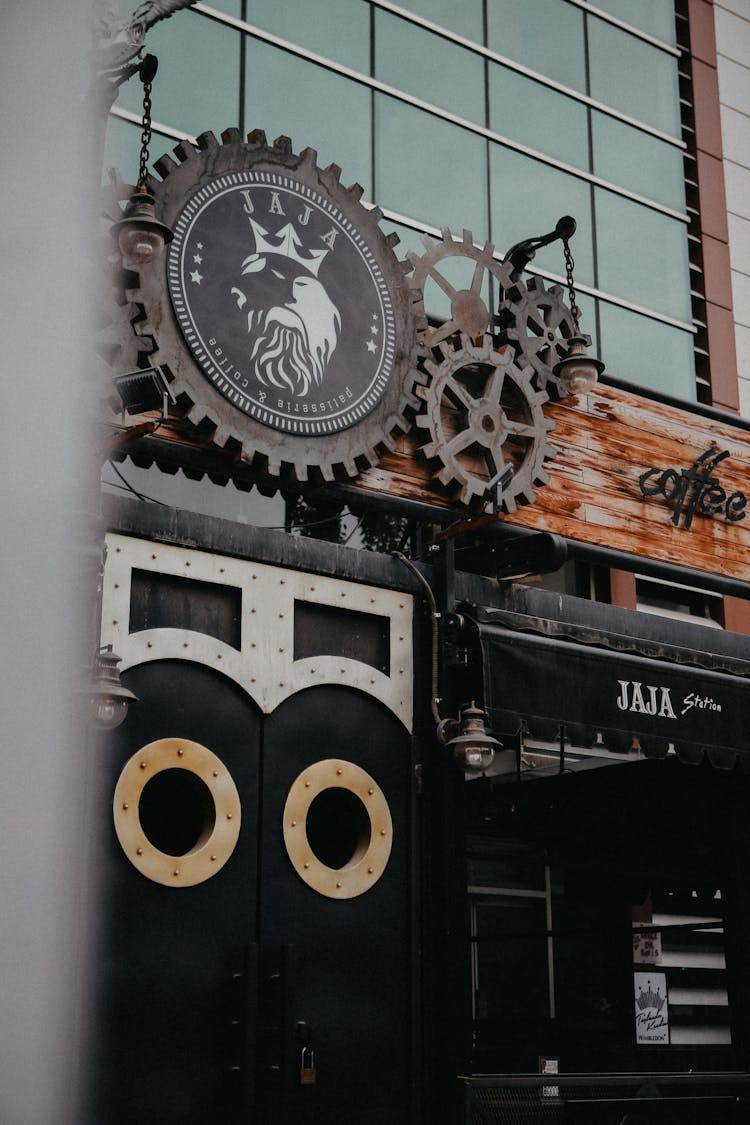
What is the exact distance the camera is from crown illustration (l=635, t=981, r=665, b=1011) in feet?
39.7

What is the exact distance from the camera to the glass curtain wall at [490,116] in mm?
9750

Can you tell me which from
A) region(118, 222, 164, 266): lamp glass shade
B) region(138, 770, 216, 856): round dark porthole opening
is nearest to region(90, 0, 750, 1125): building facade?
region(138, 770, 216, 856): round dark porthole opening

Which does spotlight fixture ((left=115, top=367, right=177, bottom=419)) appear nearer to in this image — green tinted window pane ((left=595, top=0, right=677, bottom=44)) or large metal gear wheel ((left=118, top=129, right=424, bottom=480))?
large metal gear wheel ((left=118, top=129, right=424, bottom=480))

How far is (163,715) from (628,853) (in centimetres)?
518

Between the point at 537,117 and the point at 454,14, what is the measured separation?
3.64 ft

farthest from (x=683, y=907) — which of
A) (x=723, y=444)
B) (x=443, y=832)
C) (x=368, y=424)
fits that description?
(x=368, y=424)

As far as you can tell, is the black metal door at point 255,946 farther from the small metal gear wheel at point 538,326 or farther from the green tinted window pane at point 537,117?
the green tinted window pane at point 537,117

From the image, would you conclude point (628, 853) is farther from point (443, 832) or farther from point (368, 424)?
point (368, 424)

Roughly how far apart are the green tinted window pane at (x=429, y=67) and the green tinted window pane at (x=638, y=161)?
4.46 feet

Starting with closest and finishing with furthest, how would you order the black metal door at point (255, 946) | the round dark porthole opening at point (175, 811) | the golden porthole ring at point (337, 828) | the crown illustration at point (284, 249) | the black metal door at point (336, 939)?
the black metal door at point (255, 946) < the black metal door at point (336, 939) < the round dark porthole opening at point (175, 811) < the golden porthole ring at point (337, 828) < the crown illustration at point (284, 249)

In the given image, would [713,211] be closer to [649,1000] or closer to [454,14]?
[454,14]

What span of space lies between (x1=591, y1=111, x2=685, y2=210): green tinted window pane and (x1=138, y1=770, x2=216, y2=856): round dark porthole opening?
23.9 feet

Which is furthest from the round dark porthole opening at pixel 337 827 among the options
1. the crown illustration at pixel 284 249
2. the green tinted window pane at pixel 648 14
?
the green tinted window pane at pixel 648 14

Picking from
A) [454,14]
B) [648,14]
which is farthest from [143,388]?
[648,14]
